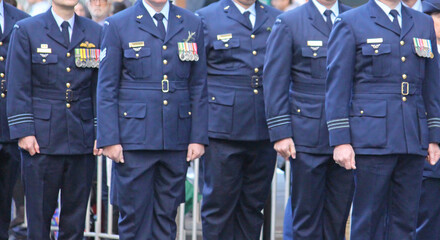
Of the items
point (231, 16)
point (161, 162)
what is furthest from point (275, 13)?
point (161, 162)

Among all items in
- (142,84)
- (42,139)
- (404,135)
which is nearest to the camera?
(404,135)

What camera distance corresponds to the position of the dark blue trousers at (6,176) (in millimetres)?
7949

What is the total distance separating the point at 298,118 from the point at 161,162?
37.1 inches

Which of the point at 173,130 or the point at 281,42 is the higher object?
the point at 281,42

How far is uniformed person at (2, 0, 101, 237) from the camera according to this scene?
7.23 metres

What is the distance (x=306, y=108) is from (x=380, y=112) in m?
0.67

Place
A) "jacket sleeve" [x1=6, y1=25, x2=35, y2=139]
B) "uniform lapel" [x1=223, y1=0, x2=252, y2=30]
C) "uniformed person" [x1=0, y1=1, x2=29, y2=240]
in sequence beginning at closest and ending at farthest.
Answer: "jacket sleeve" [x1=6, y1=25, x2=35, y2=139] → "uniform lapel" [x1=223, y1=0, x2=252, y2=30] → "uniformed person" [x1=0, y1=1, x2=29, y2=240]

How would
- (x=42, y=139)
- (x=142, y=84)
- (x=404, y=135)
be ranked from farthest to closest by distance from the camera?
1. (x=42, y=139)
2. (x=142, y=84)
3. (x=404, y=135)

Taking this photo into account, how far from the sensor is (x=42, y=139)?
23.9 feet

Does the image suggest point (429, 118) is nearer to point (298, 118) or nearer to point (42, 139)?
point (298, 118)

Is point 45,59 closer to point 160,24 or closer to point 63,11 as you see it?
point 63,11

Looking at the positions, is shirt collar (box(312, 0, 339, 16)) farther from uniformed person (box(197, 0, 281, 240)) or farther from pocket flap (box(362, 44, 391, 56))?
pocket flap (box(362, 44, 391, 56))

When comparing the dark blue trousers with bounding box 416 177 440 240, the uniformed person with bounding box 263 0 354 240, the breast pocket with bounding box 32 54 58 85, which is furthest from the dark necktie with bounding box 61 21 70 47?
the dark blue trousers with bounding box 416 177 440 240

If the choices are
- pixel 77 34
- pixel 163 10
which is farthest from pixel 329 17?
pixel 77 34
